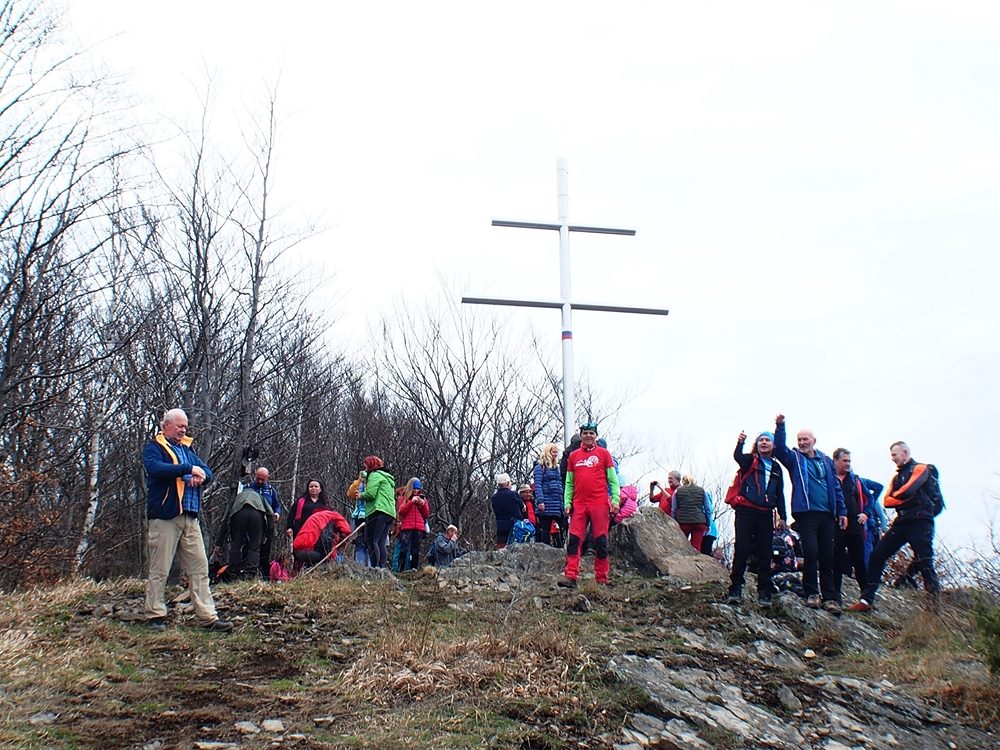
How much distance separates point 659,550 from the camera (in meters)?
13.3

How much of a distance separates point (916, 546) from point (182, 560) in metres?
7.28

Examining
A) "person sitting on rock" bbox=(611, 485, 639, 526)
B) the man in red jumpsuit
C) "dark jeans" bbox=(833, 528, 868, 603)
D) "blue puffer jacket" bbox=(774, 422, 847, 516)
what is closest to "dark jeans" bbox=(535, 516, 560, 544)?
"person sitting on rock" bbox=(611, 485, 639, 526)

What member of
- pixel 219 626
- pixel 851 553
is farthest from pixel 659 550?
pixel 219 626

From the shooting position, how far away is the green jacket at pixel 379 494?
1309 centimetres

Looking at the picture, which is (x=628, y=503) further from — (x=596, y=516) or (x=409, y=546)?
(x=596, y=516)

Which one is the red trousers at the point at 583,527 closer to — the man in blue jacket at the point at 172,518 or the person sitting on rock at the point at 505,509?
the man in blue jacket at the point at 172,518

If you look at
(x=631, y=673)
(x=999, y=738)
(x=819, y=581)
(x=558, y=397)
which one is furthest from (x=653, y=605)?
(x=558, y=397)

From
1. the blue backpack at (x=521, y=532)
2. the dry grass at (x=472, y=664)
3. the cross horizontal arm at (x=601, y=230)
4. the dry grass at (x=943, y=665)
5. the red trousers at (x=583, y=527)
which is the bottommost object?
the dry grass at (x=943, y=665)

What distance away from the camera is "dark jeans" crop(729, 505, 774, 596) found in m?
9.95

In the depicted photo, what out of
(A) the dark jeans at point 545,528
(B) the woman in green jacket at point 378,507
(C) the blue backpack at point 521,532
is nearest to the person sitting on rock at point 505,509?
(C) the blue backpack at point 521,532

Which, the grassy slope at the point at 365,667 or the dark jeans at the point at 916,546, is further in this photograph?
the dark jeans at the point at 916,546

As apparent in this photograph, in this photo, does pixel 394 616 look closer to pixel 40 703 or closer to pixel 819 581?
pixel 40 703

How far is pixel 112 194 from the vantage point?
1003cm

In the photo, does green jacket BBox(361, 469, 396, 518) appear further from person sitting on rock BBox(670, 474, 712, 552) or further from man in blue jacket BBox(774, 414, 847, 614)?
man in blue jacket BBox(774, 414, 847, 614)
